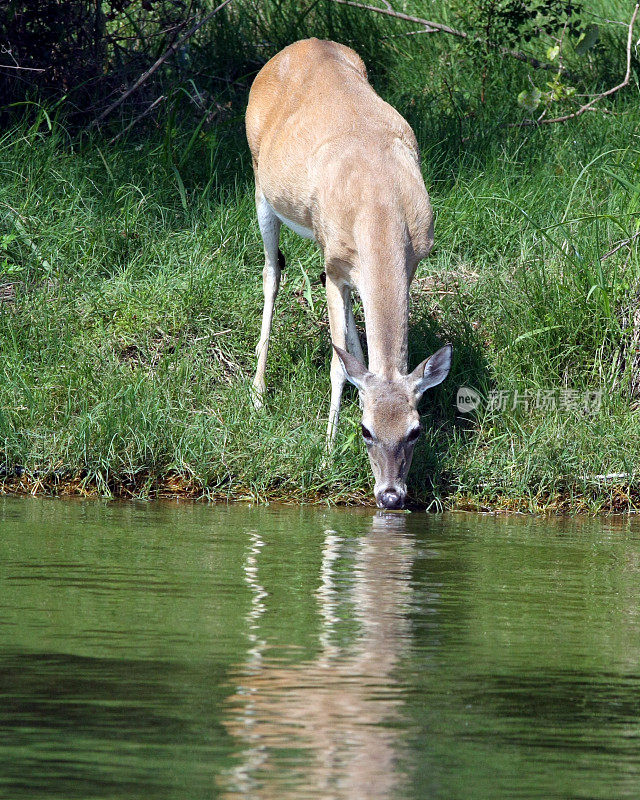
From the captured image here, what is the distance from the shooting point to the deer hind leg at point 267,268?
27.1 feet

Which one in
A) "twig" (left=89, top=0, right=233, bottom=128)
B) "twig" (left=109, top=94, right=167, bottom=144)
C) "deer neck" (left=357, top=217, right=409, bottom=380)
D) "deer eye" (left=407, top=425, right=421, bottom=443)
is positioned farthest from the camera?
"twig" (left=89, top=0, right=233, bottom=128)

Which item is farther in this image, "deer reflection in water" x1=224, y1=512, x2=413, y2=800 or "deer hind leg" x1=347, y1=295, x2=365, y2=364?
"deer hind leg" x1=347, y1=295, x2=365, y2=364

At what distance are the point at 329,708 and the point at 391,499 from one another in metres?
3.25

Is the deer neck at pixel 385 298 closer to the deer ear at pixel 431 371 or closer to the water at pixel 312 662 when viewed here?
the deer ear at pixel 431 371

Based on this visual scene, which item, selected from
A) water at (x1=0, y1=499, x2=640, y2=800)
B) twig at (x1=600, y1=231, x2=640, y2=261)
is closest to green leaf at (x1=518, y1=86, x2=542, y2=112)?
twig at (x1=600, y1=231, x2=640, y2=261)

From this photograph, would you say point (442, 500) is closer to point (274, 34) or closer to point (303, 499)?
point (303, 499)

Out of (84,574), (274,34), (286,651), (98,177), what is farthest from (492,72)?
(286,651)

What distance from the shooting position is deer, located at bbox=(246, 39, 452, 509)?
22.6 feet

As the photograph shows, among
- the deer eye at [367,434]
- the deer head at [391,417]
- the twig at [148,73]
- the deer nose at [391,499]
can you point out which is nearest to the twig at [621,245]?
the deer head at [391,417]

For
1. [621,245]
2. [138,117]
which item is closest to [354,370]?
[621,245]

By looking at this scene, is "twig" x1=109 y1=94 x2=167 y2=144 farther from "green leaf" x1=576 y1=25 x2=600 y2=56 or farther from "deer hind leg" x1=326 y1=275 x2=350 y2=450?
"deer hind leg" x1=326 y1=275 x2=350 y2=450

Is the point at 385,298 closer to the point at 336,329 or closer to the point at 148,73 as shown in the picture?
the point at 336,329

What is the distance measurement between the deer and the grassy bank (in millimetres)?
356

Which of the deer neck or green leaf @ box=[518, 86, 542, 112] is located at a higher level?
green leaf @ box=[518, 86, 542, 112]
